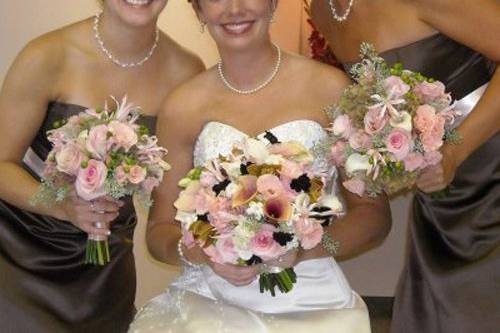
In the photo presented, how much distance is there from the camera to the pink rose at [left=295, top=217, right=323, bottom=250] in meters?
2.14

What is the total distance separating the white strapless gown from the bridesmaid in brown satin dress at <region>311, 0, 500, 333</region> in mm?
206

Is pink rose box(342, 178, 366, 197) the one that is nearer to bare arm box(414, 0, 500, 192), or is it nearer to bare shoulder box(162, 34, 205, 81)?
bare arm box(414, 0, 500, 192)

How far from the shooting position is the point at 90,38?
297 centimetres

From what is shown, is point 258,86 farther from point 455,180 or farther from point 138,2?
point 455,180

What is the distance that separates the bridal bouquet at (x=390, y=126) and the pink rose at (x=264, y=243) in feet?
0.93

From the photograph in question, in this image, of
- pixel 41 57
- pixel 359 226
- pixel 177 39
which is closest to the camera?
pixel 359 226

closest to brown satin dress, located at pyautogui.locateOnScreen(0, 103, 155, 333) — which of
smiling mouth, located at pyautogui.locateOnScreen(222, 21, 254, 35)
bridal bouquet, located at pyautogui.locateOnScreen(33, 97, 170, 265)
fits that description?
bridal bouquet, located at pyautogui.locateOnScreen(33, 97, 170, 265)

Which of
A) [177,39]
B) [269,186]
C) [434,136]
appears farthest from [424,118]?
[177,39]

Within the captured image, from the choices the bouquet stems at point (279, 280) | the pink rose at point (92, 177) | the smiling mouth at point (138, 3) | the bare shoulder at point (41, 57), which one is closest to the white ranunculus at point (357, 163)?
the bouquet stems at point (279, 280)

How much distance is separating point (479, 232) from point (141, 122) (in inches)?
48.8

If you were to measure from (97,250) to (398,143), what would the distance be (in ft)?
3.64

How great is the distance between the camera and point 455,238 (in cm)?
246

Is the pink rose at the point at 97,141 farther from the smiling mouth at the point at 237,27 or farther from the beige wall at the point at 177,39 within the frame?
the beige wall at the point at 177,39

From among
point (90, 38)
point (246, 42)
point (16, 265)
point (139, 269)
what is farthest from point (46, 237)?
point (139, 269)
